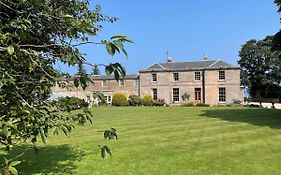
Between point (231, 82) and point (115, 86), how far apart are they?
67.5 feet

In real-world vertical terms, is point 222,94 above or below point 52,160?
above

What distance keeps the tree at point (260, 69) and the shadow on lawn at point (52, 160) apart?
6367cm

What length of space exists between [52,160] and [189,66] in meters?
51.7

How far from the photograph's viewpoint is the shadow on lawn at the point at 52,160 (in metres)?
10.3

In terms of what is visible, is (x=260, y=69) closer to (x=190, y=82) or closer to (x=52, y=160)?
(x=190, y=82)

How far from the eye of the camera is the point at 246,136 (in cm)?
1608

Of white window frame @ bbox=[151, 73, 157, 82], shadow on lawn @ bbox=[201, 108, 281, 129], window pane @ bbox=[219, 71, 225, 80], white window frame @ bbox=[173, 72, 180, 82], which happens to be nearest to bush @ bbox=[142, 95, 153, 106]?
white window frame @ bbox=[151, 73, 157, 82]

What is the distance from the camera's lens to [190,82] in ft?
199

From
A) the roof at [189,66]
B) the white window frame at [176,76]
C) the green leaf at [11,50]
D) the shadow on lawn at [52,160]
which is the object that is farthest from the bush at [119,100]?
the green leaf at [11,50]

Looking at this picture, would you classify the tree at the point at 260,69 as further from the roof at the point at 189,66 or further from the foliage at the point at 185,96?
the foliage at the point at 185,96

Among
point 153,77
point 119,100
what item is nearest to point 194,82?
point 153,77

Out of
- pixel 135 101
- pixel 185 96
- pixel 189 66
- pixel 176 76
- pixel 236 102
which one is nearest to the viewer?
pixel 236 102

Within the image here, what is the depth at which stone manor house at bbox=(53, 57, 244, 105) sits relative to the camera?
58.1 meters

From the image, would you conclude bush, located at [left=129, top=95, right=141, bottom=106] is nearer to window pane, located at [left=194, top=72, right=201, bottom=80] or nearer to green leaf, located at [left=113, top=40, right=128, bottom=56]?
window pane, located at [left=194, top=72, right=201, bottom=80]
